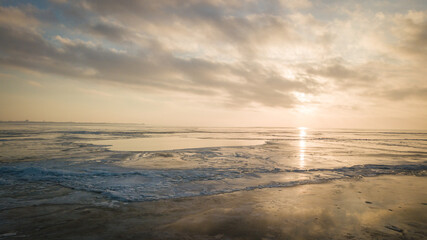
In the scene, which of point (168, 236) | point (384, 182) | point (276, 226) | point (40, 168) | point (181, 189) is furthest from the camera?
point (40, 168)

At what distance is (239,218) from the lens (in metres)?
4.98

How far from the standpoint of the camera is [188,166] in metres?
11.6

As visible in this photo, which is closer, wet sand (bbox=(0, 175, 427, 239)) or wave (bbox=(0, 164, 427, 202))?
wet sand (bbox=(0, 175, 427, 239))

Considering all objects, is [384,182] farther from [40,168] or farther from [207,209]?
[40,168]

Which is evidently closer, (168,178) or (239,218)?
(239,218)

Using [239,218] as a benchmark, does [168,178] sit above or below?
below

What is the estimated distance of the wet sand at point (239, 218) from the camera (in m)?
4.21

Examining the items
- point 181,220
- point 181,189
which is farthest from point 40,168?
point 181,220

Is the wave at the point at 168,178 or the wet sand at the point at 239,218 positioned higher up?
the wet sand at the point at 239,218

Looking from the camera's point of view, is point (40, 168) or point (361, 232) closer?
point (361, 232)

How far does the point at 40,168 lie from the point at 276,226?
11.5m

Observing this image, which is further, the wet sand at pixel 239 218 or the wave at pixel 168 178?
the wave at pixel 168 178

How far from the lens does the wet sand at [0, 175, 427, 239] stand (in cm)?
421

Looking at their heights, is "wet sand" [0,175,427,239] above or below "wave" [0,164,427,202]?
above
